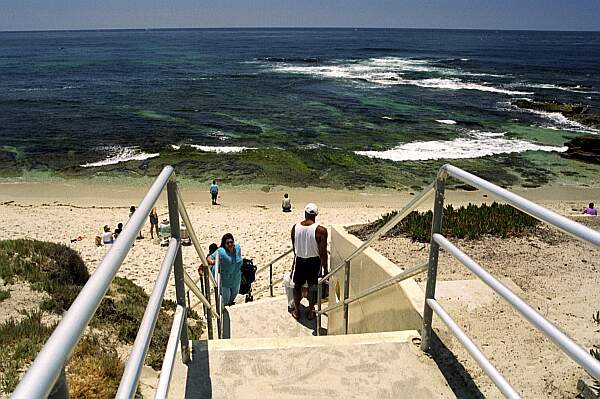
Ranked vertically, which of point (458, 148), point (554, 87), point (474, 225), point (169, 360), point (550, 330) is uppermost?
point (550, 330)

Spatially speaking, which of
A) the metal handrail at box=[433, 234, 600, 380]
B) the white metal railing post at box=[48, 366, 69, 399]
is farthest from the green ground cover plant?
the white metal railing post at box=[48, 366, 69, 399]

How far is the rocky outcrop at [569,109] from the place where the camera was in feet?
111

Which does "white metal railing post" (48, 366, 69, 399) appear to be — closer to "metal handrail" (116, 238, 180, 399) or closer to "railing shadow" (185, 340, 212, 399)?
"metal handrail" (116, 238, 180, 399)

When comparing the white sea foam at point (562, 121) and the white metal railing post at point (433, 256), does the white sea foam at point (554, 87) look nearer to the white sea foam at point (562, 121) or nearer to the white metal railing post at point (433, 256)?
the white sea foam at point (562, 121)

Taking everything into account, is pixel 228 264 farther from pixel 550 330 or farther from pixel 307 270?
pixel 550 330

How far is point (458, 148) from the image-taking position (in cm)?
2645

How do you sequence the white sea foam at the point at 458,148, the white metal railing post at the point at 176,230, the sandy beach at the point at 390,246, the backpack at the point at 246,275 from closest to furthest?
the white metal railing post at the point at 176,230 → the sandy beach at the point at 390,246 → the backpack at the point at 246,275 → the white sea foam at the point at 458,148

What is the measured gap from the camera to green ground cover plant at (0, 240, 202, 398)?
12.2 ft

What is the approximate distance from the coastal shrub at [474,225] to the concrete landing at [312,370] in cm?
341

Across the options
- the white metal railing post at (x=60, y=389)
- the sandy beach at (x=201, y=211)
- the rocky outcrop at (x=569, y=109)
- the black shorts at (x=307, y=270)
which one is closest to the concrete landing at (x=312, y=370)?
the white metal railing post at (x=60, y=389)

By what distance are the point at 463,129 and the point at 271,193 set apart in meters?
15.9

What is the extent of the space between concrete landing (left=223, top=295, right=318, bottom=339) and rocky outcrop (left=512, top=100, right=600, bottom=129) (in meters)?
32.7

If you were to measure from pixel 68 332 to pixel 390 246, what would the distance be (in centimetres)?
566

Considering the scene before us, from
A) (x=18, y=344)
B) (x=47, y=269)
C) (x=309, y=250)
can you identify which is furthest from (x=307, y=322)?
(x=47, y=269)
